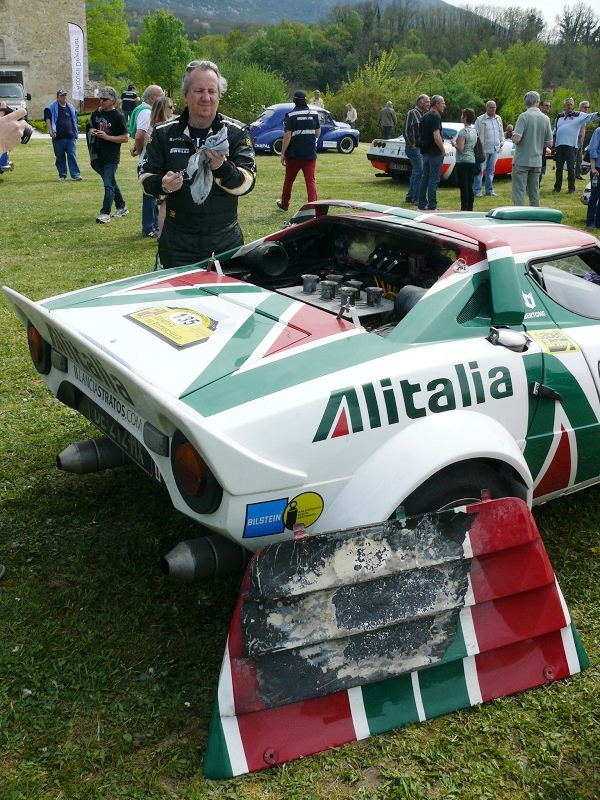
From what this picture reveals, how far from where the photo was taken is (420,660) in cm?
245

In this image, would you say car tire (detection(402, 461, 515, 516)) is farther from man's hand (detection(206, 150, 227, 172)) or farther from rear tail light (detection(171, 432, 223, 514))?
man's hand (detection(206, 150, 227, 172))

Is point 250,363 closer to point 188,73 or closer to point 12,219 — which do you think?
point 188,73

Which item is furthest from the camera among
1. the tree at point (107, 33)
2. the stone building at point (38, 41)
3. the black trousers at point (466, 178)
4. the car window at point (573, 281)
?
the tree at point (107, 33)

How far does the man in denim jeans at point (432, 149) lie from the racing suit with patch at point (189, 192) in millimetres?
7576

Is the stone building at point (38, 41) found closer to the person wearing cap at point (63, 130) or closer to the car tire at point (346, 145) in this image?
the car tire at point (346, 145)

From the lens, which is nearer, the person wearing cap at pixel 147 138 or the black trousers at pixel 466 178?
the person wearing cap at pixel 147 138

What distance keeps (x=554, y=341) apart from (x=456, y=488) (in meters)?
0.85

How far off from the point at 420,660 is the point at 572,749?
543 mm

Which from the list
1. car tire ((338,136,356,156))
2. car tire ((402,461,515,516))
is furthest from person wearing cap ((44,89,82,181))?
car tire ((402,461,515,516))

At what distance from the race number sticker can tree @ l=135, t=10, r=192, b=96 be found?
75627 millimetres

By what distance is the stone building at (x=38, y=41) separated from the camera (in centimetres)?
4831

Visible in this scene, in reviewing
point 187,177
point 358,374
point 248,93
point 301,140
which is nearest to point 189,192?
point 187,177

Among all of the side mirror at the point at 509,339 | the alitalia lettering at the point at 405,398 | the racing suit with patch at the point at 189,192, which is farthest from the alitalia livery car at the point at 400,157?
the alitalia lettering at the point at 405,398

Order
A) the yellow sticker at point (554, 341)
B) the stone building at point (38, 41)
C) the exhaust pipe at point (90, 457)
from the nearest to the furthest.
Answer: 1. the yellow sticker at point (554, 341)
2. the exhaust pipe at point (90, 457)
3. the stone building at point (38, 41)
